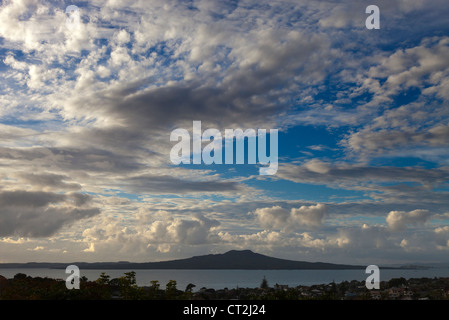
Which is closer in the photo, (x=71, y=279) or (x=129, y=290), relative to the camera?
(x=129, y=290)
